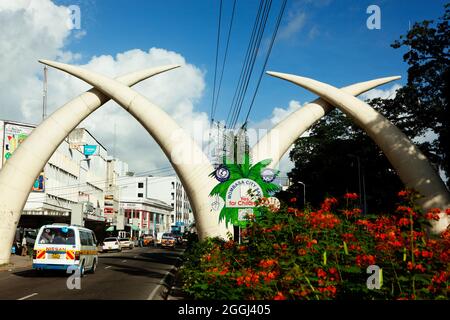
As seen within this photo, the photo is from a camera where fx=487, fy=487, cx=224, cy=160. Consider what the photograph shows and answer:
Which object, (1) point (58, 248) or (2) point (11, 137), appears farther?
(2) point (11, 137)

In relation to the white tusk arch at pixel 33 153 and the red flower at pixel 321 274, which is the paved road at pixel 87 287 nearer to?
the red flower at pixel 321 274

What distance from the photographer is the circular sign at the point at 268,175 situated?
57.9ft

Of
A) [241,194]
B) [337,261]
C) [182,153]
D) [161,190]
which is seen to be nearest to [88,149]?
[182,153]

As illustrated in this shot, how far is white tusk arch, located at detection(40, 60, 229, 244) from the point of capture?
24250 mm

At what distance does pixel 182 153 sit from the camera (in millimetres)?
25281

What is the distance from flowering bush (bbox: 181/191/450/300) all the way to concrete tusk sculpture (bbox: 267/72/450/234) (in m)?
14.8

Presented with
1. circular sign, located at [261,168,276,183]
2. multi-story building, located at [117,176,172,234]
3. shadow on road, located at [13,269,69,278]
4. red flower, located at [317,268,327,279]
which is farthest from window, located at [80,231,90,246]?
multi-story building, located at [117,176,172,234]

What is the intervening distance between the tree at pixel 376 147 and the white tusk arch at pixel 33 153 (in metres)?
15.3

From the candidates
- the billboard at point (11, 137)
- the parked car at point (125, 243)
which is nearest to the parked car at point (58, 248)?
the billboard at point (11, 137)

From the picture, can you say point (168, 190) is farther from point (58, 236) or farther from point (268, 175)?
point (268, 175)

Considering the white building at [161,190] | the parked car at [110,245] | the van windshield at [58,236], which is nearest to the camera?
the van windshield at [58,236]

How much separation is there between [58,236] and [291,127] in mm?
14668
